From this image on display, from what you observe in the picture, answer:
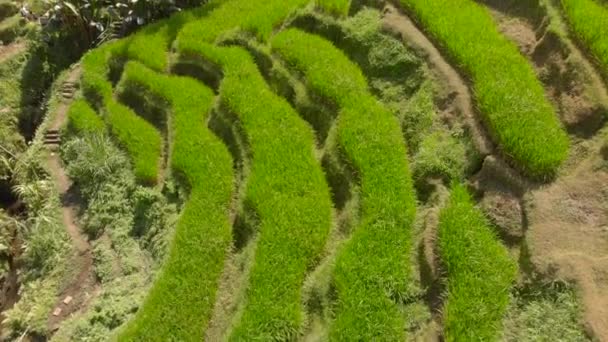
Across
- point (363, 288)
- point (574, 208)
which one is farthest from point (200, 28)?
point (574, 208)

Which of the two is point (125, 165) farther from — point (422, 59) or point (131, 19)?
point (422, 59)

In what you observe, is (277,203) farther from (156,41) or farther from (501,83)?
(156,41)

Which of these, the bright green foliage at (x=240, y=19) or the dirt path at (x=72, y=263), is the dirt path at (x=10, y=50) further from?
the bright green foliage at (x=240, y=19)

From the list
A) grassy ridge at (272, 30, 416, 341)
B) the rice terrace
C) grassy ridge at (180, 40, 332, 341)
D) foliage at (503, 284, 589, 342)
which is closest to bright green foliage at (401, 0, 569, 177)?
the rice terrace

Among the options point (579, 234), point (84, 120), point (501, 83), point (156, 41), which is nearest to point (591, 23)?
point (501, 83)

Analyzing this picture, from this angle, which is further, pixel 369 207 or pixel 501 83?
pixel 501 83

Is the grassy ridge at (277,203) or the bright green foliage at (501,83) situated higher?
the bright green foliage at (501,83)

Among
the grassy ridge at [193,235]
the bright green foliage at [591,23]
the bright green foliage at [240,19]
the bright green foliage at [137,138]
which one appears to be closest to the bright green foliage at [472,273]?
the bright green foliage at [591,23]
